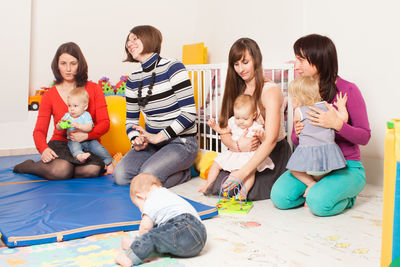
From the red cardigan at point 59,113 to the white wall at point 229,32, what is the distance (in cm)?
138

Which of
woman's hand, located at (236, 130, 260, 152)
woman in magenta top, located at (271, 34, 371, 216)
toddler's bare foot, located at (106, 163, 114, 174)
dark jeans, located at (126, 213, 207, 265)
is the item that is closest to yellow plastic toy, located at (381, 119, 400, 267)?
dark jeans, located at (126, 213, 207, 265)

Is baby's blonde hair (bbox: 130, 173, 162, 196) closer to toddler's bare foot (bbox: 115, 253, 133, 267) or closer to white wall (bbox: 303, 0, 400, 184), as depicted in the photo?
toddler's bare foot (bbox: 115, 253, 133, 267)

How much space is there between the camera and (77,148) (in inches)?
127

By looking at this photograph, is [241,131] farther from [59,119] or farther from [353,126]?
[59,119]

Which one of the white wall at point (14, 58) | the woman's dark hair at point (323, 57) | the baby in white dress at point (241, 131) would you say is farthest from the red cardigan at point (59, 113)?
the woman's dark hair at point (323, 57)

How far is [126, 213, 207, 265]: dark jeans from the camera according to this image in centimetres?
165

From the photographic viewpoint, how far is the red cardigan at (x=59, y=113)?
323 centimetres

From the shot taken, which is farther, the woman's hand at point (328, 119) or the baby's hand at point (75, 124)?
the baby's hand at point (75, 124)

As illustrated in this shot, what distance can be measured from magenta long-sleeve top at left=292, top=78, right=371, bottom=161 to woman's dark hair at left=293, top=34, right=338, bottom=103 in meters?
0.06

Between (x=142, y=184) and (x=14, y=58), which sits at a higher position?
(x=14, y=58)

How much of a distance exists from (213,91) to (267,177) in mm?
956

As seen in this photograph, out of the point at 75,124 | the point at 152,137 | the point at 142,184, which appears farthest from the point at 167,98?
the point at 142,184

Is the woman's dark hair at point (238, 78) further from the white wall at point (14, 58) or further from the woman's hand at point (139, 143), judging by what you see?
the white wall at point (14, 58)

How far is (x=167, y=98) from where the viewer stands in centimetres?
305
